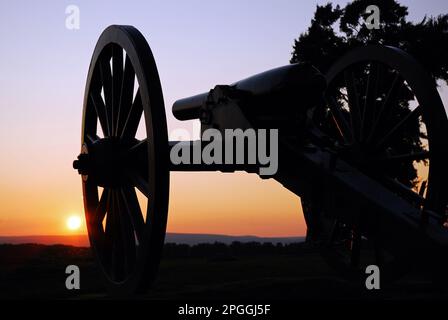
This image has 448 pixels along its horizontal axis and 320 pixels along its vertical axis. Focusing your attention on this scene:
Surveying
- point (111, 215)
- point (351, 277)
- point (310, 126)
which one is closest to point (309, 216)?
point (351, 277)

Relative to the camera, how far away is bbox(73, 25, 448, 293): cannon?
615 cm

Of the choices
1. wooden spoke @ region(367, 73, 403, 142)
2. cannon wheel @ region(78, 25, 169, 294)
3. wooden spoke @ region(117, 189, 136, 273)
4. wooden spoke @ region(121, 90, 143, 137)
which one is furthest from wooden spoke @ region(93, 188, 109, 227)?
wooden spoke @ region(367, 73, 403, 142)

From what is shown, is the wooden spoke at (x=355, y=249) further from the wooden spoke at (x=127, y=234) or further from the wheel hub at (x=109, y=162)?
the wheel hub at (x=109, y=162)

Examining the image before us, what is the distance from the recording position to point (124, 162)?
732 centimetres

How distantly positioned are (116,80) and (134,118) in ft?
2.40

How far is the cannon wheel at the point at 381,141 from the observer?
21.4ft

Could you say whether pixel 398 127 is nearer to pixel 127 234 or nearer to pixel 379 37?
pixel 127 234

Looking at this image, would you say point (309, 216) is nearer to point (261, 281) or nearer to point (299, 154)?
point (261, 281)

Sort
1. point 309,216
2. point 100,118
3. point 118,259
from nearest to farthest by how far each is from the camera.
A: 1. point 118,259
2. point 100,118
3. point 309,216

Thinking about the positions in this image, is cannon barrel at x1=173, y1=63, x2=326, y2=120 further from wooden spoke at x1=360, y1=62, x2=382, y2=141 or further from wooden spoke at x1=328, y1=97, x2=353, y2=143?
wooden spoke at x1=328, y1=97, x2=353, y2=143

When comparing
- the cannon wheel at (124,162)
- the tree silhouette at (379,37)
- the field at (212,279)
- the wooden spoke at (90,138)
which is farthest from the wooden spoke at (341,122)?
the tree silhouette at (379,37)

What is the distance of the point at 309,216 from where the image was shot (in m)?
9.33

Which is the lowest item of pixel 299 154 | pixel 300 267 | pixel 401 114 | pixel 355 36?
pixel 300 267

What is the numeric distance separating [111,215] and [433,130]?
139 inches
